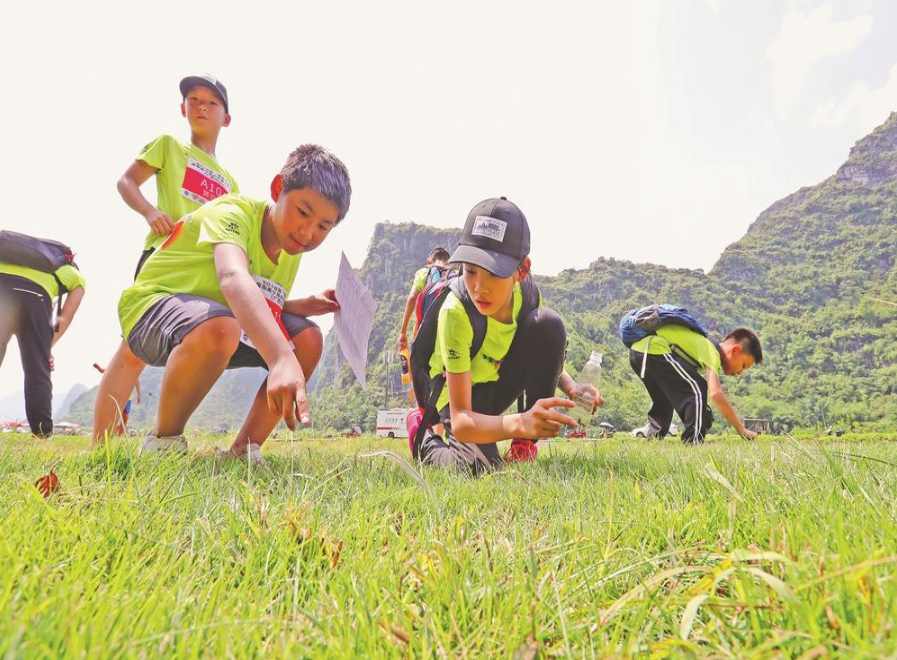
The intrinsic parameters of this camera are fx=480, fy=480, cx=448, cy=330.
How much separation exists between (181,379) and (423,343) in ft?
6.01

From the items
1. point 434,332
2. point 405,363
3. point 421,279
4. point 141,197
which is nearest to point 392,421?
point 405,363

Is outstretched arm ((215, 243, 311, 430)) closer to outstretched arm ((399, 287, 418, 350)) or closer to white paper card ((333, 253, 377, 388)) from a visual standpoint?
white paper card ((333, 253, 377, 388))

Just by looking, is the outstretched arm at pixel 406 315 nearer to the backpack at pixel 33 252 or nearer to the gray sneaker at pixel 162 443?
the backpack at pixel 33 252

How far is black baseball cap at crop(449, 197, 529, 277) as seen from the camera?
2783 millimetres

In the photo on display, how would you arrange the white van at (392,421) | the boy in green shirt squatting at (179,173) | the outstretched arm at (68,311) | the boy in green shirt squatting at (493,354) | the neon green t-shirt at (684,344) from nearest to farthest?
the boy in green shirt squatting at (493,354)
the boy in green shirt squatting at (179,173)
the outstretched arm at (68,311)
the neon green t-shirt at (684,344)
the white van at (392,421)

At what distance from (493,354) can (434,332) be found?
1.92ft

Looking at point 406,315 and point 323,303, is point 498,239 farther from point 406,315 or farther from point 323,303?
point 406,315

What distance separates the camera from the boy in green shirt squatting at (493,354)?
269 centimetres

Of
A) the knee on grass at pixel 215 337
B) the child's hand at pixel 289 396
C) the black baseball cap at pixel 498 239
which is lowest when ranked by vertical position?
the child's hand at pixel 289 396

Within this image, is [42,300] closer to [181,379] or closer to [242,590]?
[181,379]

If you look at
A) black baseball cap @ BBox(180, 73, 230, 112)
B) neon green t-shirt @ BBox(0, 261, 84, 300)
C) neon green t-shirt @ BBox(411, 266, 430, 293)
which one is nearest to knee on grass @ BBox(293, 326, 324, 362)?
black baseball cap @ BBox(180, 73, 230, 112)

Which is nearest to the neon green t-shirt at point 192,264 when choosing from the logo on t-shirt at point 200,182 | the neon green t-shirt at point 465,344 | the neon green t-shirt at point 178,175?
the neon green t-shirt at point 178,175

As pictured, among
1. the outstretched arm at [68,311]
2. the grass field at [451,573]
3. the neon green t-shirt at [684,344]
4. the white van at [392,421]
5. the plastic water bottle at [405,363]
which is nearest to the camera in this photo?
Result: the grass field at [451,573]

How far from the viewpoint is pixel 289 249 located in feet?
9.53
